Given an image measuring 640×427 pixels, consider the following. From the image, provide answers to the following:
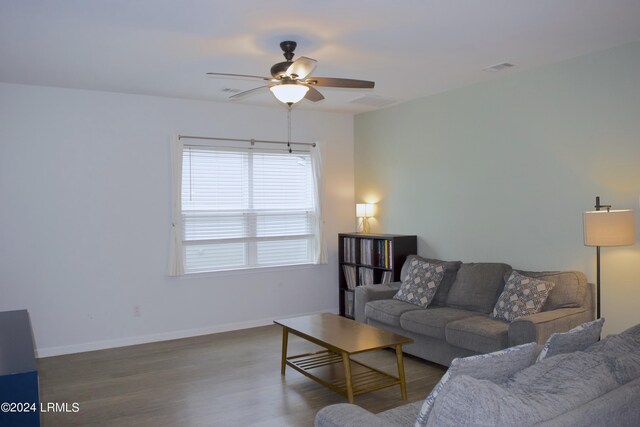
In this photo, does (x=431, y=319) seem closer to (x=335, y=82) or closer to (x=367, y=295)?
(x=367, y=295)

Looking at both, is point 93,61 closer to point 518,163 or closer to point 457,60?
point 457,60

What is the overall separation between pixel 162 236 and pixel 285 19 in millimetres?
3243

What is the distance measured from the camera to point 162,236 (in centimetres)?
580

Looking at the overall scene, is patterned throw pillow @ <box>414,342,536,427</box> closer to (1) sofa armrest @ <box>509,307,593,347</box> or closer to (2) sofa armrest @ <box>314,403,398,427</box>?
(2) sofa armrest @ <box>314,403,398,427</box>

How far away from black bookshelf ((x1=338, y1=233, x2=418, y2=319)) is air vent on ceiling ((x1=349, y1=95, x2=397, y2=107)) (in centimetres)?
156

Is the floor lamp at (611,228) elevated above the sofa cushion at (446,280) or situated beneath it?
elevated above

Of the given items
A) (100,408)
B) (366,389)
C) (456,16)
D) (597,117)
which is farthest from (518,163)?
(100,408)

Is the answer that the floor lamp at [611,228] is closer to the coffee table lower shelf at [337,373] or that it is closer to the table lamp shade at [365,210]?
the coffee table lower shelf at [337,373]

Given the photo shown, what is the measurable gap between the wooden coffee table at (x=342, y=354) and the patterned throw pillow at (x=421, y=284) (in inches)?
33.5

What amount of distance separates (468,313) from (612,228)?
1467 millimetres

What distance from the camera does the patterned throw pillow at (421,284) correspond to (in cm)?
508

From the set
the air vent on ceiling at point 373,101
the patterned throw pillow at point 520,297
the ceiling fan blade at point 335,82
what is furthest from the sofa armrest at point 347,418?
the air vent on ceiling at point 373,101

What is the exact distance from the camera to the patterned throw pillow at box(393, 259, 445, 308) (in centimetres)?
508

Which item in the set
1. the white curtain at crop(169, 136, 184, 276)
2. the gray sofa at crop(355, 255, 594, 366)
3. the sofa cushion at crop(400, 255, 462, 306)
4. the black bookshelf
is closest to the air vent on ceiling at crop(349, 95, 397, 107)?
the black bookshelf
